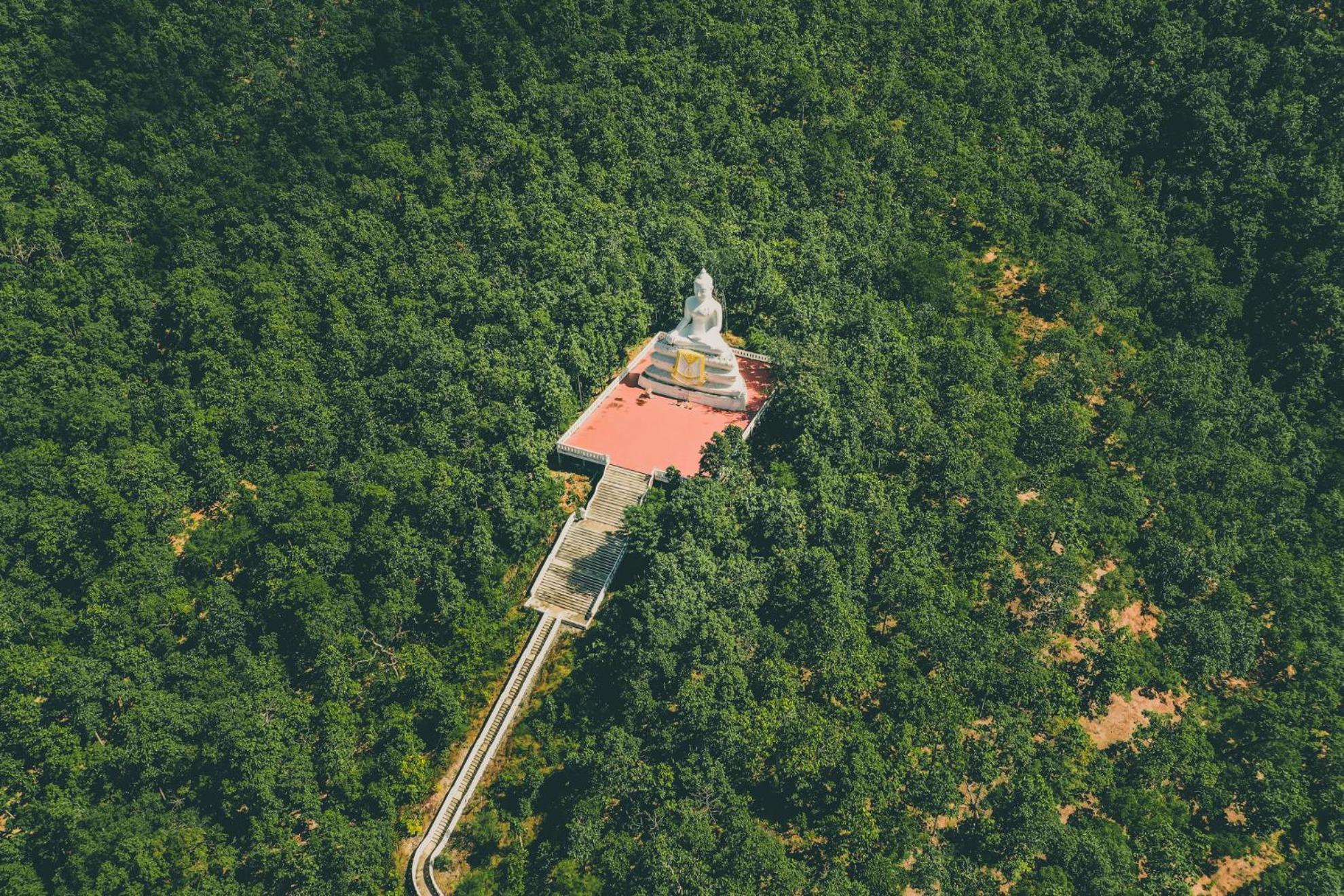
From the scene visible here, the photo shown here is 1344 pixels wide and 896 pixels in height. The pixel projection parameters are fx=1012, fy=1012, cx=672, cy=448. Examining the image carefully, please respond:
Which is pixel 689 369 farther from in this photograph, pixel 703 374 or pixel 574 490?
pixel 574 490

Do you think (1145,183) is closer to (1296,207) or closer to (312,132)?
(1296,207)

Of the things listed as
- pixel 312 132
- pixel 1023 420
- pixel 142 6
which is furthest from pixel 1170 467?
pixel 142 6

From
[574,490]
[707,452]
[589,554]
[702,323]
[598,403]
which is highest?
[702,323]

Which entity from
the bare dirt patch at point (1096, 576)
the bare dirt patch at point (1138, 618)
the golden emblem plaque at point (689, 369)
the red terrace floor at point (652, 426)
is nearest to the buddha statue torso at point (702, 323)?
the golden emblem plaque at point (689, 369)

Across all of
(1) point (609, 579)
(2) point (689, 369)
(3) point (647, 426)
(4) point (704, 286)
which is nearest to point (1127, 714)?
(1) point (609, 579)

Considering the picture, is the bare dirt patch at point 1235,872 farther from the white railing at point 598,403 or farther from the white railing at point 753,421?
the white railing at point 598,403
